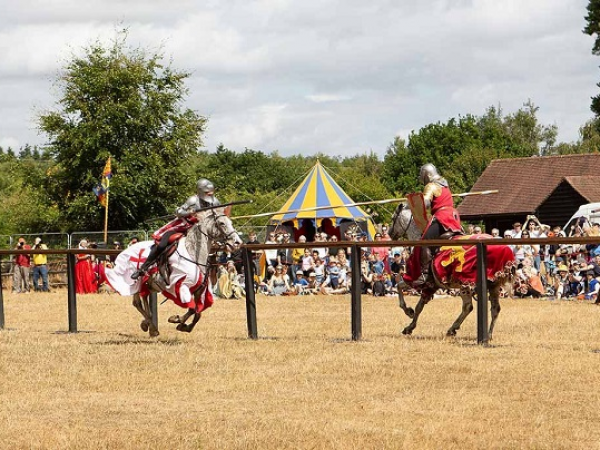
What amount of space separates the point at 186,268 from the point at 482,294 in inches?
143

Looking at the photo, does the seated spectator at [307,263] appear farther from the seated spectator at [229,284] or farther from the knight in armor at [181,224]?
the knight in armor at [181,224]

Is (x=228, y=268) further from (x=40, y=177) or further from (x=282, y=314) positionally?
(x=40, y=177)

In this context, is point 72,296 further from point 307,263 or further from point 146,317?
point 307,263

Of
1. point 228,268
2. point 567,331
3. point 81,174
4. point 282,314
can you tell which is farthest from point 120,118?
point 567,331

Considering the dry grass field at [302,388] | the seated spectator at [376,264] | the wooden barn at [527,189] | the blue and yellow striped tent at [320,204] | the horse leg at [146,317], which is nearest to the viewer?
the dry grass field at [302,388]

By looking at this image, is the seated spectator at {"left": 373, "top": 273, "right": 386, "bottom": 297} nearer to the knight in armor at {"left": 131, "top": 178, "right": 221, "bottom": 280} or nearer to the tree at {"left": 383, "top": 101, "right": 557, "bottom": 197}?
the knight in armor at {"left": 131, "top": 178, "right": 221, "bottom": 280}

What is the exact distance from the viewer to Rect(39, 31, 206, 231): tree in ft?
151

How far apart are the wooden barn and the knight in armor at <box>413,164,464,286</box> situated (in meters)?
32.6

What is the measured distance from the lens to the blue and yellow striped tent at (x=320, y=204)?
35438 mm

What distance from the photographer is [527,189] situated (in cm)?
5291

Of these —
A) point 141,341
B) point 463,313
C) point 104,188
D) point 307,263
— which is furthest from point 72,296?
point 104,188

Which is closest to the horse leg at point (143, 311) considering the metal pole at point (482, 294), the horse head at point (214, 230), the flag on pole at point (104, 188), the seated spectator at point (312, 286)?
the horse head at point (214, 230)

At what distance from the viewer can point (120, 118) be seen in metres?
46.2

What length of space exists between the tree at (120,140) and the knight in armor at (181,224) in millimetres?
31910
